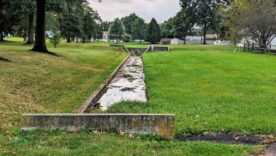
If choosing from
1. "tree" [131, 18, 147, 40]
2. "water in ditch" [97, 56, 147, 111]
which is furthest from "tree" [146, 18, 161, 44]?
"water in ditch" [97, 56, 147, 111]

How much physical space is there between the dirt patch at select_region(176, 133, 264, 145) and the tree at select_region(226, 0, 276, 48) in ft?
128

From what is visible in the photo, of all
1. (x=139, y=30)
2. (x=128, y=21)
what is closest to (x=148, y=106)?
(x=139, y=30)

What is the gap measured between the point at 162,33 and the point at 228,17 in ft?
186

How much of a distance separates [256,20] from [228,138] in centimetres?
3993

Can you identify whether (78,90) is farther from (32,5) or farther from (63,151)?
(32,5)

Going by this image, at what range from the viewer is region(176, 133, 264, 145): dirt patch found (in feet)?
24.2

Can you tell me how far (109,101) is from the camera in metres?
12.2

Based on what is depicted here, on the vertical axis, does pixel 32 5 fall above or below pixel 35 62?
above

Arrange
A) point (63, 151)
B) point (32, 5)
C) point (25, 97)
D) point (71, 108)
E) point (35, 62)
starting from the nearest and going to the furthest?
point (63, 151)
point (71, 108)
point (25, 97)
point (35, 62)
point (32, 5)

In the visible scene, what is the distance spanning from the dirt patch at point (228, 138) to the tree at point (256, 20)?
3913 cm

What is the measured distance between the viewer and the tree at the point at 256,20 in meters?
44.8

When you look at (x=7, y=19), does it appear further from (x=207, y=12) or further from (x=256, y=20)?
(x=207, y=12)

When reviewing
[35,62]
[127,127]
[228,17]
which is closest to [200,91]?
[127,127]

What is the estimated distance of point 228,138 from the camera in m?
7.61
